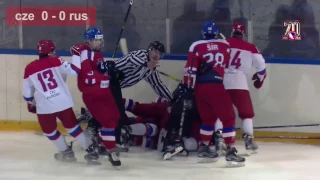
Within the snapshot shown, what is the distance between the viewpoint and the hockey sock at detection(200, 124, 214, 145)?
4.76m

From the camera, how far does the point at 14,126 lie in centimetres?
586

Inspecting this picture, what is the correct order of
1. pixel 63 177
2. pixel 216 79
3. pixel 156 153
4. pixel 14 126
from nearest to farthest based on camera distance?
pixel 63 177, pixel 216 79, pixel 156 153, pixel 14 126

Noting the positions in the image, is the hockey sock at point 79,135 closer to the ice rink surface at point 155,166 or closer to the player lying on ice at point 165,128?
the ice rink surface at point 155,166

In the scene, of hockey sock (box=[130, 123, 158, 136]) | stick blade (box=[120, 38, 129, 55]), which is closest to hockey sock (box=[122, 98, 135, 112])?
hockey sock (box=[130, 123, 158, 136])

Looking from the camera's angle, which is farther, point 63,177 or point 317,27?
point 317,27

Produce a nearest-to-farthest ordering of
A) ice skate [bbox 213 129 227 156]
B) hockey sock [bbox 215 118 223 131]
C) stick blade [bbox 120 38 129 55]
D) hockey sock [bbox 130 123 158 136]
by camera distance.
Answer: ice skate [bbox 213 129 227 156] < hockey sock [bbox 215 118 223 131] < hockey sock [bbox 130 123 158 136] < stick blade [bbox 120 38 129 55]

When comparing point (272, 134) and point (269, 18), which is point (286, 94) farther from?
point (269, 18)

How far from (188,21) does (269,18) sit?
75cm

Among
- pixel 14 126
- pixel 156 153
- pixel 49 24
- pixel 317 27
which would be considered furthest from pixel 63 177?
pixel 317 27

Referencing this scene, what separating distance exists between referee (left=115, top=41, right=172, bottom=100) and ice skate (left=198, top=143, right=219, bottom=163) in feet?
2.14

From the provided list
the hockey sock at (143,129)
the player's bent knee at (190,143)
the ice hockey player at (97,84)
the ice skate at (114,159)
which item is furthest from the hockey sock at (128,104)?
the ice skate at (114,159)

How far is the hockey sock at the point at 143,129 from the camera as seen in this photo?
5.11 m

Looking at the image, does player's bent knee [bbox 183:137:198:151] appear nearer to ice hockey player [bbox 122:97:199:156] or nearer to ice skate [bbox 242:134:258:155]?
ice hockey player [bbox 122:97:199:156]

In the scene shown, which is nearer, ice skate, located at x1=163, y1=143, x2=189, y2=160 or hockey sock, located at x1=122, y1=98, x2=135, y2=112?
ice skate, located at x1=163, y1=143, x2=189, y2=160
